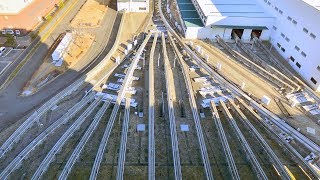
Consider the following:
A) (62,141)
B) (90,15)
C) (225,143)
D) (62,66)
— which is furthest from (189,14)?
(62,141)

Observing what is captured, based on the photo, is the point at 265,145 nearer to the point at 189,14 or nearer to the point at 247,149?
the point at 247,149

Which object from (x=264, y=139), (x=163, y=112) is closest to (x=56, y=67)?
(x=163, y=112)

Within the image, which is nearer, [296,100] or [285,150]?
[285,150]

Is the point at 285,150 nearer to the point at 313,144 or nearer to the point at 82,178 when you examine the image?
the point at 313,144

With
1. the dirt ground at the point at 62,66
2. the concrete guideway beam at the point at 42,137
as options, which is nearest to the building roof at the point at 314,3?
the concrete guideway beam at the point at 42,137

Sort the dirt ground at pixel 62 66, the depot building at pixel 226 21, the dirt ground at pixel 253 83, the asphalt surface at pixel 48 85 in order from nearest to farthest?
the asphalt surface at pixel 48 85
the dirt ground at pixel 253 83
the dirt ground at pixel 62 66
the depot building at pixel 226 21

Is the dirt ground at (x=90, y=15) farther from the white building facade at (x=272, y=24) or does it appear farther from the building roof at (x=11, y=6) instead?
the white building facade at (x=272, y=24)
